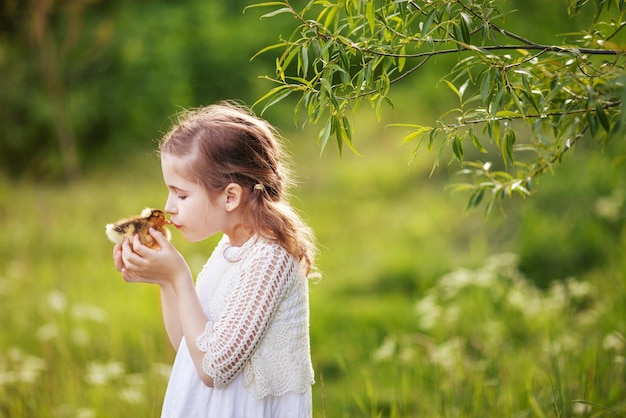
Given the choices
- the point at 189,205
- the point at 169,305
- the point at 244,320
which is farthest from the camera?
the point at 169,305

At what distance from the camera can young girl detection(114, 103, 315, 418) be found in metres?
1.80

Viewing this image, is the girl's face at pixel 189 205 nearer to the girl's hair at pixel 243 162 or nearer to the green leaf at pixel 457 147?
the girl's hair at pixel 243 162

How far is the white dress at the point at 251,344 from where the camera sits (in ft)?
5.84

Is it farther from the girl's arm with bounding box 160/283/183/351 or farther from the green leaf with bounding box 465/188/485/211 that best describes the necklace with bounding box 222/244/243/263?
the green leaf with bounding box 465/188/485/211

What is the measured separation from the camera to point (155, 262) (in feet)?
6.03

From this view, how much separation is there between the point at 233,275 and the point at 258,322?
15cm

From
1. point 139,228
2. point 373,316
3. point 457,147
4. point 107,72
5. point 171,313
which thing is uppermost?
point 107,72

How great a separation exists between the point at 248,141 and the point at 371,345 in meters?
2.34

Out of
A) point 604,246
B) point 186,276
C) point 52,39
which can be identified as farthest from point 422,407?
point 52,39

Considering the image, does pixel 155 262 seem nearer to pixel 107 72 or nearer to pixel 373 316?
pixel 373 316

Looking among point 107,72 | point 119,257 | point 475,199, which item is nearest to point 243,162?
point 119,257

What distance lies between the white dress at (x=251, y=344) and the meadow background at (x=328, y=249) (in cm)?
22

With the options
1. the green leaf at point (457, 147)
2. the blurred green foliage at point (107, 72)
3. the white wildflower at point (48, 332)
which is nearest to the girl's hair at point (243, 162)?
the green leaf at point (457, 147)

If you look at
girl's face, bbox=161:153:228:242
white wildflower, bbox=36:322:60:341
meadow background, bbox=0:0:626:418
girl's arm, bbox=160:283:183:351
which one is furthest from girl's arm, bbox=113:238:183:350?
white wildflower, bbox=36:322:60:341
